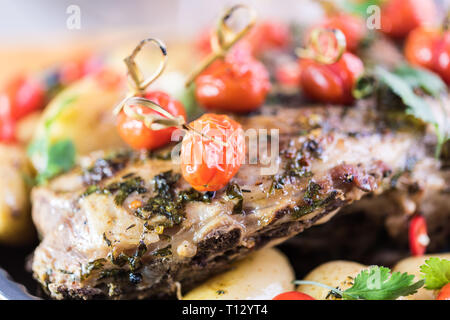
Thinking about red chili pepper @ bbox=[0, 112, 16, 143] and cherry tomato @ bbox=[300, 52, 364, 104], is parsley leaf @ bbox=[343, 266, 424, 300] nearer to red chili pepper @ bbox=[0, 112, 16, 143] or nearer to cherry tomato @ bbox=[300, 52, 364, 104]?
cherry tomato @ bbox=[300, 52, 364, 104]

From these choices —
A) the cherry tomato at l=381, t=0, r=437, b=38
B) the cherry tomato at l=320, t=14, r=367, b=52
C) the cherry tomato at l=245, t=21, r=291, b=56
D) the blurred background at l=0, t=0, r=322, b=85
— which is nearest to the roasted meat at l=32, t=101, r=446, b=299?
the cherry tomato at l=320, t=14, r=367, b=52

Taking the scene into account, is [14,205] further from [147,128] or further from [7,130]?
[7,130]

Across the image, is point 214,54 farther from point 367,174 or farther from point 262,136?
point 367,174

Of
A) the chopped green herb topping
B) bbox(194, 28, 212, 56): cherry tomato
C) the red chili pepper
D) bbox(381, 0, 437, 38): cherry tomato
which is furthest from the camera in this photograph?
bbox(194, 28, 212, 56): cherry tomato

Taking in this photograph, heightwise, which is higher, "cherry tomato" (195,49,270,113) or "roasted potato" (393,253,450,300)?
"cherry tomato" (195,49,270,113)

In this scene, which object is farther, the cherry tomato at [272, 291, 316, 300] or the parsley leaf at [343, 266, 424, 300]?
the cherry tomato at [272, 291, 316, 300]

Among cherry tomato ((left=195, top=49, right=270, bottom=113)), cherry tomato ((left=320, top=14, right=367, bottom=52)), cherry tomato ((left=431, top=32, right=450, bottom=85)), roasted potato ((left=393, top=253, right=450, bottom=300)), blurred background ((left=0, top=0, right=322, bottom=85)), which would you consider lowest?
roasted potato ((left=393, top=253, right=450, bottom=300))

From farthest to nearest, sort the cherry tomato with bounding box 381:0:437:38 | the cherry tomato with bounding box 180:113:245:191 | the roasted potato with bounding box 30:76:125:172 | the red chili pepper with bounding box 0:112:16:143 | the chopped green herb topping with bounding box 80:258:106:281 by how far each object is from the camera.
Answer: the red chili pepper with bounding box 0:112:16:143 → the cherry tomato with bounding box 381:0:437:38 → the roasted potato with bounding box 30:76:125:172 → the chopped green herb topping with bounding box 80:258:106:281 → the cherry tomato with bounding box 180:113:245:191
